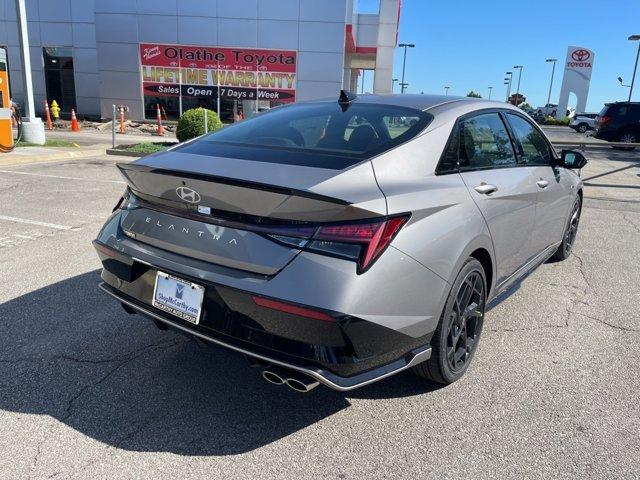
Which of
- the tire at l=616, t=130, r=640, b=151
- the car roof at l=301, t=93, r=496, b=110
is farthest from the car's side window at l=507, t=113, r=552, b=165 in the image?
the tire at l=616, t=130, r=640, b=151

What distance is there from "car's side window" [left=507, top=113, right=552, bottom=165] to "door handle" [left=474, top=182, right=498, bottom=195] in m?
0.86

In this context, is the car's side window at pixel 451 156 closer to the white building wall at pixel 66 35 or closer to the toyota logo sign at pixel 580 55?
the white building wall at pixel 66 35

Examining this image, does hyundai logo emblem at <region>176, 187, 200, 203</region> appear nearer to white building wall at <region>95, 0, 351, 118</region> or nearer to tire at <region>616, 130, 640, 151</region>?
white building wall at <region>95, 0, 351, 118</region>

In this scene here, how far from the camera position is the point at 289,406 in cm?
286

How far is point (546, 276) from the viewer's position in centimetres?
521

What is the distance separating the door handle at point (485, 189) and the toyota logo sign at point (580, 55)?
67136mm

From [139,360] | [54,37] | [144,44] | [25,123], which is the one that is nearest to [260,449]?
[139,360]

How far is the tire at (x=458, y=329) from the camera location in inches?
109

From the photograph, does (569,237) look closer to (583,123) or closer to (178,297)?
(178,297)

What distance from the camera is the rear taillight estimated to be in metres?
2.22

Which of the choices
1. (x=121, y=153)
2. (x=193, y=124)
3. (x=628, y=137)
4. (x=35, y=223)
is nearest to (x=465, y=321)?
(x=35, y=223)

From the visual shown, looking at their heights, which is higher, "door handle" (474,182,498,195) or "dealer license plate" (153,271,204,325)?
"door handle" (474,182,498,195)

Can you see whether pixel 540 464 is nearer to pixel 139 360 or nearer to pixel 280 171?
pixel 280 171

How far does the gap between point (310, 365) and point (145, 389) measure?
1192 millimetres
